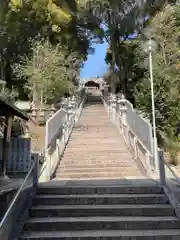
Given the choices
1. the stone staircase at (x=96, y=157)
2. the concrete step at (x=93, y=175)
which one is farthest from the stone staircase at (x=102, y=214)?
the stone staircase at (x=96, y=157)

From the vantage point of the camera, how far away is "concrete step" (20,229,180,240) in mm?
4648

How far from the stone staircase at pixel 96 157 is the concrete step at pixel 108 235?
129 inches

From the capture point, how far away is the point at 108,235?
15.4ft

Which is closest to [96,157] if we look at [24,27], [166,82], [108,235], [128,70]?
[108,235]

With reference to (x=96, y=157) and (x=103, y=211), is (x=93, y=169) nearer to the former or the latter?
(x=96, y=157)

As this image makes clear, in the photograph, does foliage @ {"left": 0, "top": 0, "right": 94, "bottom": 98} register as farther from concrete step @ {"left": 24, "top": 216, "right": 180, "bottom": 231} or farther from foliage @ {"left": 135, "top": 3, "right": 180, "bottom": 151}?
concrete step @ {"left": 24, "top": 216, "right": 180, "bottom": 231}

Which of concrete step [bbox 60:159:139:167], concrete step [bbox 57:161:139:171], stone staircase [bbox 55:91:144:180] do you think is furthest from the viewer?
concrete step [bbox 60:159:139:167]

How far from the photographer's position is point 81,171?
28.6 ft

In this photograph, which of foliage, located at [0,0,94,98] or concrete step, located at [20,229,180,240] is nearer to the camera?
concrete step, located at [20,229,180,240]

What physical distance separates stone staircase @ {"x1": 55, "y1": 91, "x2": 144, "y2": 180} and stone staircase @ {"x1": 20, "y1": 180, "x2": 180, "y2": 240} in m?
2.03

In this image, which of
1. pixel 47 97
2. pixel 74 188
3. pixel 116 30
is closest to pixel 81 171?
pixel 74 188

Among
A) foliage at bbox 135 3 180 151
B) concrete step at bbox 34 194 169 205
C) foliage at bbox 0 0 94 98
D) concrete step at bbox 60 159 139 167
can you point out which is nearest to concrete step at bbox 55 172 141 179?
concrete step at bbox 60 159 139 167

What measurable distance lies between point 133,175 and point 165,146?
182 inches

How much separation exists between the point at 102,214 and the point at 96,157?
4403 mm
